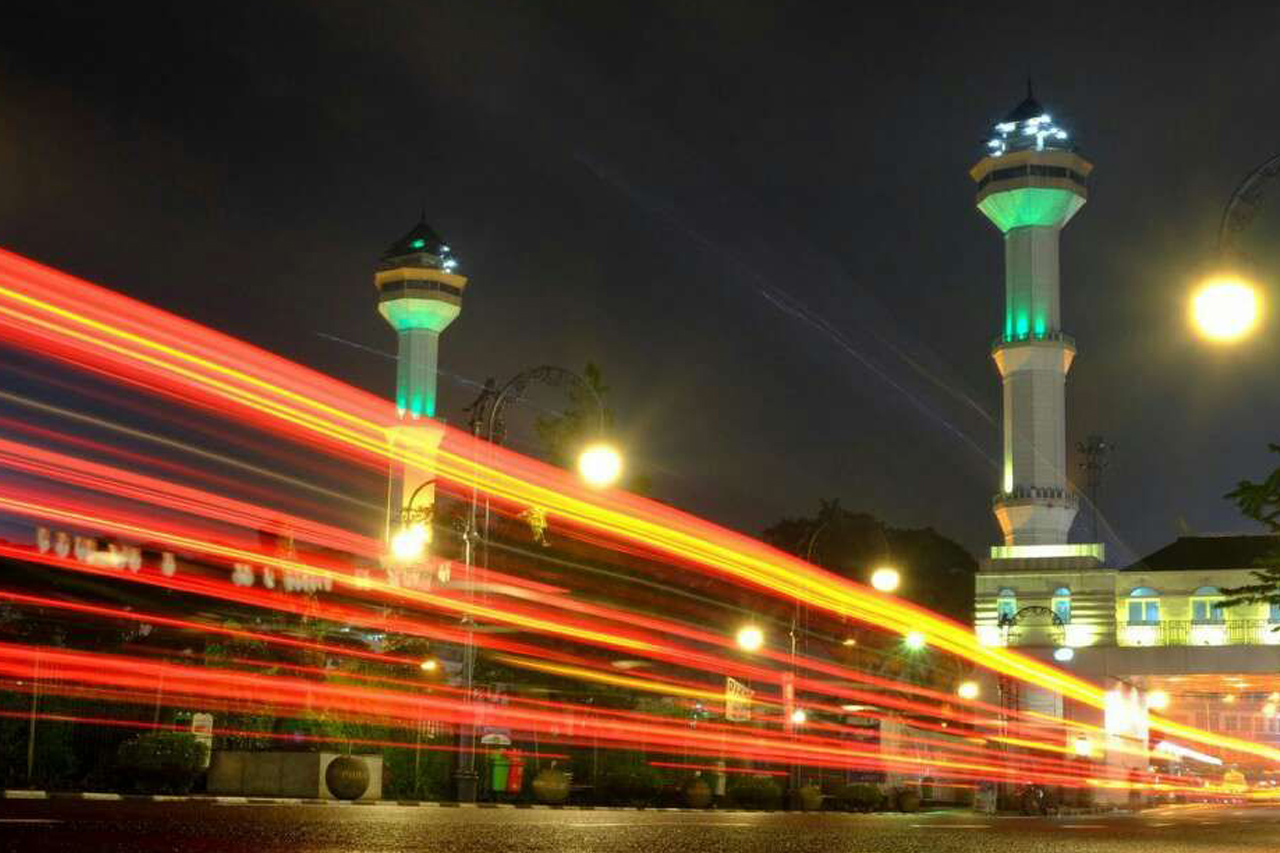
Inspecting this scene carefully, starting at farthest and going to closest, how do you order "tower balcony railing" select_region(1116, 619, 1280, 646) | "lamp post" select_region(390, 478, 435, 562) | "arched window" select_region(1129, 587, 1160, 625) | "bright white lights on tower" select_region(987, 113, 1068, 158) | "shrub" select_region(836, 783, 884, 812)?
"bright white lights on tower" select_region(987, 113, 1068, 158), "arched window" select_region(1129, 587, 1160, 625), "tower balcony railing" select_region(1116, 619, 1280, 646), "shrub" select_region(836, 783, 884, 812), "lamp post" select_region(390, 478, 435, 562)

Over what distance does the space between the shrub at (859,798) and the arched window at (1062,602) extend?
43.8 metres

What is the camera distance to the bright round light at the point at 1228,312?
14.0 meters

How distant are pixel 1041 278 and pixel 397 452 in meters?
80.1

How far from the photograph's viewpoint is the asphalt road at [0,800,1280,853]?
519 inches

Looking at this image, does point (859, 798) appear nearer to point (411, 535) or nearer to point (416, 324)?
point (411, 535)

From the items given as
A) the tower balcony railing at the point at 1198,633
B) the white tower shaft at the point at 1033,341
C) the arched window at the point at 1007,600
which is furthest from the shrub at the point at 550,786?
the white tower shaft at the point at 1033,341

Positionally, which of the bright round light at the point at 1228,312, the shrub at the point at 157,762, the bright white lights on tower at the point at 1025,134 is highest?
the bright white lights on tower at the point at 1025,134

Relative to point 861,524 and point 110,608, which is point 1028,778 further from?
point 110,608

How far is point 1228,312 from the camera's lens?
13961mm

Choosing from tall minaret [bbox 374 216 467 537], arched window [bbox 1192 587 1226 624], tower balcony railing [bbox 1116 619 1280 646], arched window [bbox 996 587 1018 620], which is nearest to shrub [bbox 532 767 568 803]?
tower balcony railing [bbox 1116 619 1280 646]

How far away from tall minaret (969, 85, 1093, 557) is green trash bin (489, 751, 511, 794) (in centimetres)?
5592

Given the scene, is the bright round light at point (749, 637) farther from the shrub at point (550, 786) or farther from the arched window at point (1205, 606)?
the arched window at point (1205, 606)

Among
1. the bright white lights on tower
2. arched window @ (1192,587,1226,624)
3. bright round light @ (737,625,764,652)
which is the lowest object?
bright round light @ (737,625,764,652)

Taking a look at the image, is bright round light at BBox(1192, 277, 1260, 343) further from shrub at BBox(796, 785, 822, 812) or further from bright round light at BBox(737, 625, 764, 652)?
bright round light at BBox(737, 625, 764, 652)
